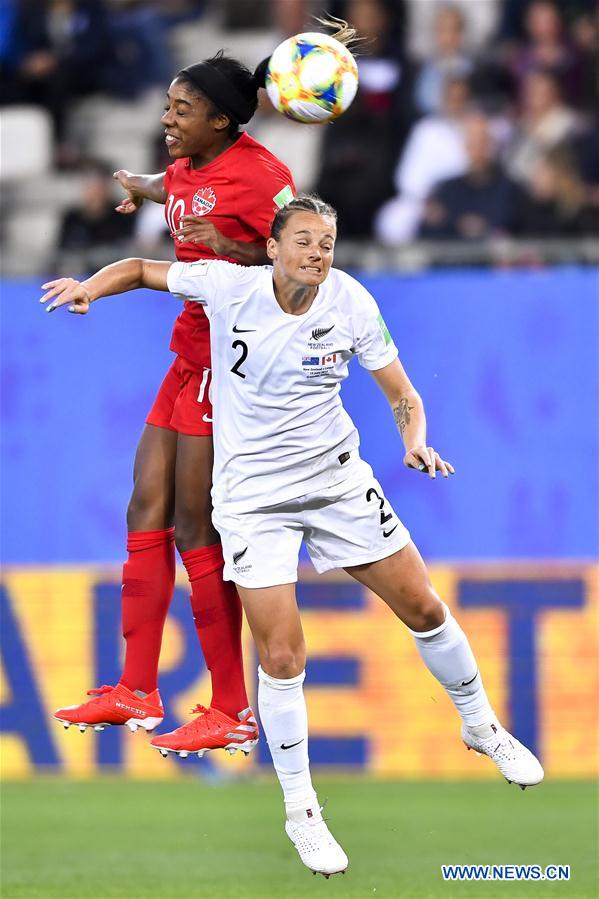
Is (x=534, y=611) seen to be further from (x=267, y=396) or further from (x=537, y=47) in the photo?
(x=267, y=396)

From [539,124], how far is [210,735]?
25.1 feet

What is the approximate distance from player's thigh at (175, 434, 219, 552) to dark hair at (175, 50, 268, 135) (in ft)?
4.42

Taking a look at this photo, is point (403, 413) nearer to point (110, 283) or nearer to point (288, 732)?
point (110, 283)

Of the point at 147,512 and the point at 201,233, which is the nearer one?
the point at 201,233

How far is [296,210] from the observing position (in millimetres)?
7086

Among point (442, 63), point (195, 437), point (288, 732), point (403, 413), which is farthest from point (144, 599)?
point (442, 63)

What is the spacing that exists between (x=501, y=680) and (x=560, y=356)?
7.83ft

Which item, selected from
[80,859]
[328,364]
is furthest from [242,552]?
[80,859]

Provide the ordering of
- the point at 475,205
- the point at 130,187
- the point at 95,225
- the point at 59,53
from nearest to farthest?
the point at 130,187, the point at 475,205, the point at 95,225, the point at 59,53

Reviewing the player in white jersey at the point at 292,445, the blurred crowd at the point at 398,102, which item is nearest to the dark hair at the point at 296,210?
the player in white jersey at the point at 292,445

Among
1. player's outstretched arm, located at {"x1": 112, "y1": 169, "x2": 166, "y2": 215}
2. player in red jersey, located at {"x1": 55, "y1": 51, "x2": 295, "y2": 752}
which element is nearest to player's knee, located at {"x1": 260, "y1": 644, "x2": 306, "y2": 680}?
player in red jersey, located at {"x1": 55, "y1": 51, "x2": 295, "y2": 752}

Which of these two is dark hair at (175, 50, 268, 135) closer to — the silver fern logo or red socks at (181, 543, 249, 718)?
the silver fern logo

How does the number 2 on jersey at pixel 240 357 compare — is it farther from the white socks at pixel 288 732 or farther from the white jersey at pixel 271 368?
the white socks at pixel 288 732

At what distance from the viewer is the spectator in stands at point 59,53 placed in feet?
47.5
